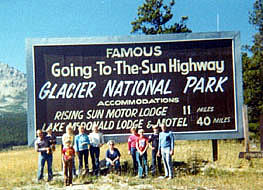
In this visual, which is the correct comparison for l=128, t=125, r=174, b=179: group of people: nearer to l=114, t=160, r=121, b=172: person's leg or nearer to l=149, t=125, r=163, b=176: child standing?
l=149, t=125, r=163, b=176: child standing

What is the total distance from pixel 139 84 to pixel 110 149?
210 centimetres

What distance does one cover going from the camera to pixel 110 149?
10.4 metres

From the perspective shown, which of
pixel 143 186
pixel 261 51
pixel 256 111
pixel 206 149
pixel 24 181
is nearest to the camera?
pixel 143 186

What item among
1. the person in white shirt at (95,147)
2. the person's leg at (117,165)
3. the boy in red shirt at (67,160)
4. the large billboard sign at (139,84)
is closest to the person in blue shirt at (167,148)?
the large billboard sign at (139,84)

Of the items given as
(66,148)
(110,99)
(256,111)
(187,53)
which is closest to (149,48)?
(187,53)

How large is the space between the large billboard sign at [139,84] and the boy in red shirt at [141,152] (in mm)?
544

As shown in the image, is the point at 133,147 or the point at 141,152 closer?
the point at 141,152

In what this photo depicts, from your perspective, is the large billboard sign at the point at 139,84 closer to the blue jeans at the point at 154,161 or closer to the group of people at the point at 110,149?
the group of people at the point at 110,149

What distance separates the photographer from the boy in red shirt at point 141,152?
10305 mm

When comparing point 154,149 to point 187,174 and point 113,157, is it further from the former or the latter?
point 187,174

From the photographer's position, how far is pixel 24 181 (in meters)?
10.5

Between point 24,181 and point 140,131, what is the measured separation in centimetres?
360

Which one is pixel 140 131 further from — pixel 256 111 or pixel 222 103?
pixel 256 111

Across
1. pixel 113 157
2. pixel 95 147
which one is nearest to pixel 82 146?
pixel 95 147
